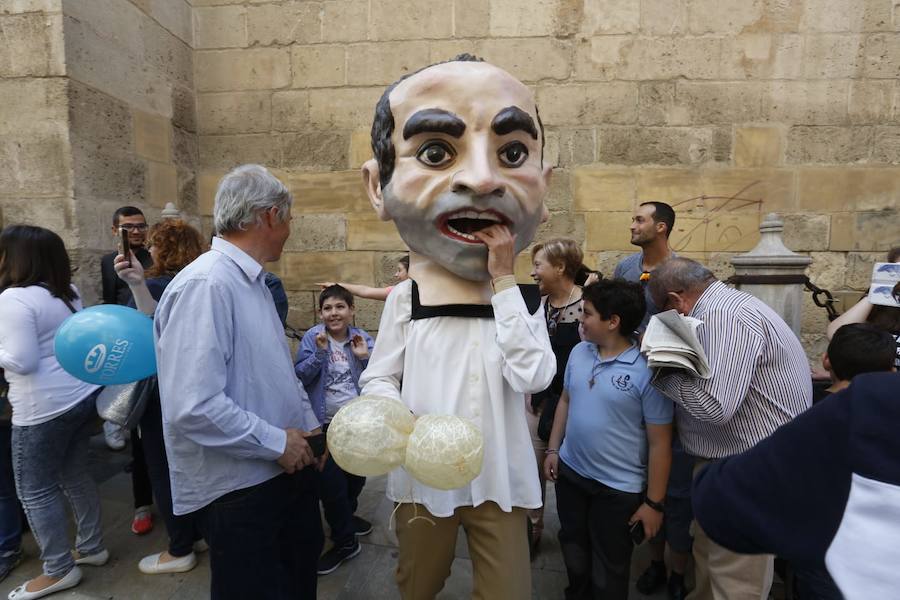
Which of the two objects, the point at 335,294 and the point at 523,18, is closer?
the point at 335,294

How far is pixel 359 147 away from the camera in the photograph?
182 inches

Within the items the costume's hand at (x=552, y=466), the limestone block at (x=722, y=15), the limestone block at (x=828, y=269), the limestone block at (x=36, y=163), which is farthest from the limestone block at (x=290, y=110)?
the limestone block at (x=828, y=269)

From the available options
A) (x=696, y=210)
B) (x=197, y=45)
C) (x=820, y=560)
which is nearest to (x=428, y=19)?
(x=197, y=45)

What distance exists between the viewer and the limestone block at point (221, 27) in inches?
179

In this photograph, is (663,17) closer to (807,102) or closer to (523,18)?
(523,18)

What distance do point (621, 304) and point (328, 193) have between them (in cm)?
352

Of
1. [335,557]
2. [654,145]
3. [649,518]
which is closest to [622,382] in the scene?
[649,518]

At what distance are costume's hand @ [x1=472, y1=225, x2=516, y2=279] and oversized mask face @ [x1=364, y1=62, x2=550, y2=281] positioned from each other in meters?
0.04

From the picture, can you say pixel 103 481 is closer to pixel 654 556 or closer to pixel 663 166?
pixel 654 556

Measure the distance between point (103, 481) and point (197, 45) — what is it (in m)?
3.96

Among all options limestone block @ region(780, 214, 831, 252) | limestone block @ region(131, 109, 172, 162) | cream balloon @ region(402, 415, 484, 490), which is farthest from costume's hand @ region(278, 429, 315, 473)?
limestone block @ region(780, 214, 831, 252)

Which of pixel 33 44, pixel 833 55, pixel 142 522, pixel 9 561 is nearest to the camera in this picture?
pixel 9 561

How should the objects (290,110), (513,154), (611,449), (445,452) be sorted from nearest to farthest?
(445,452)
(513,154)
(611,449)
(290,110)

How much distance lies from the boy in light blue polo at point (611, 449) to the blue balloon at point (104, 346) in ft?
6.15
